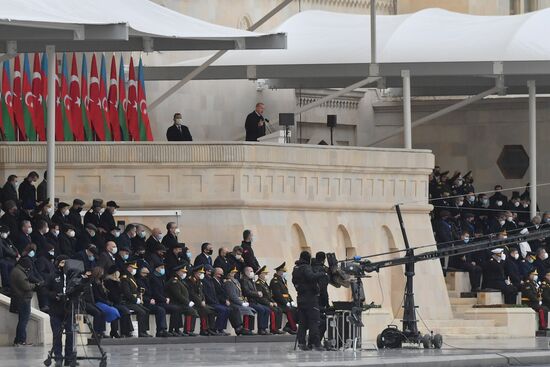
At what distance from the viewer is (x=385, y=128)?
70.9 m

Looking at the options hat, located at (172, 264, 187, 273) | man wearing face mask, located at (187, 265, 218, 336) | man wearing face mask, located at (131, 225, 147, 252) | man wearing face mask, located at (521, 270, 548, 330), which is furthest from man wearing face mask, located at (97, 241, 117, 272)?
man wearing face mask, located at (521, 270, 548, 330)

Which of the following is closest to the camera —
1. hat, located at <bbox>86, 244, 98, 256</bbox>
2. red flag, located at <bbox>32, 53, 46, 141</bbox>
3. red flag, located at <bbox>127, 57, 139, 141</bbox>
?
hat, located at <bbox>86, 244, 98, 256</bbox>

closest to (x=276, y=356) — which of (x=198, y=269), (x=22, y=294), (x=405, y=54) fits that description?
(x=22, y=294)

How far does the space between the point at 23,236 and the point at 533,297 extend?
16.9 metres

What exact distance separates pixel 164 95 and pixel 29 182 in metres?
9.06

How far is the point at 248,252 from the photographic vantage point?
50625mm

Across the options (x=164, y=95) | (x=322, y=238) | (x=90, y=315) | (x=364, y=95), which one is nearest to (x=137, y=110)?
(x=164, y=95)

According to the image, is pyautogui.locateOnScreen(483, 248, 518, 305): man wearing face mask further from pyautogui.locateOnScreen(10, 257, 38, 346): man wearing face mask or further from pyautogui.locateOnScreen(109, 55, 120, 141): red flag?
pyautogui.locateOnScreen(10, 257, 38, 346): man wearing face mask

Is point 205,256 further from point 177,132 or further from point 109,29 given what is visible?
point 177,132

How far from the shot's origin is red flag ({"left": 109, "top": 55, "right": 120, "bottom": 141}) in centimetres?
5456

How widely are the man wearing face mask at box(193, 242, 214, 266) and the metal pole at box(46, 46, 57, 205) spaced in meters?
3.23

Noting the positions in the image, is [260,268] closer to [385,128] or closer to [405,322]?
[405,322]

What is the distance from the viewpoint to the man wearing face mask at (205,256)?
49.2 metres

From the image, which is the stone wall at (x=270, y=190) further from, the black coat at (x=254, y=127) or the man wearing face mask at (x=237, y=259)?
the black coat at (x=254, y=127)
